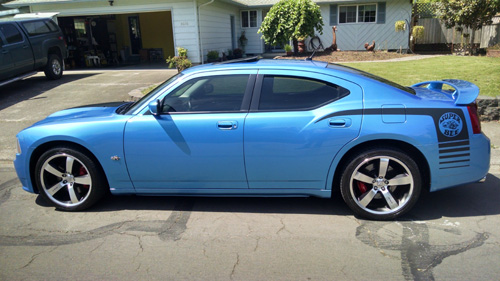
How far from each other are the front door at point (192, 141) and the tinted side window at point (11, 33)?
8703mm

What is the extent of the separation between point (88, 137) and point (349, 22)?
18.6 metres

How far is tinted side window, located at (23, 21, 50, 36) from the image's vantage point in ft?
37.0

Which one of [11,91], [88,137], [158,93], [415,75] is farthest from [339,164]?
[11,91]

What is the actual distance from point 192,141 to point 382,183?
6.45ft

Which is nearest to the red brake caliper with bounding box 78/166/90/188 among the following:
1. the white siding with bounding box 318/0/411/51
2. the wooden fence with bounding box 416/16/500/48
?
the white siding with bounding box 318/0/411/51

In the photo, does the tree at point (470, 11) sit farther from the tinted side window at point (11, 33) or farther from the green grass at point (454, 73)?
the tinted side window at point (11, 33)

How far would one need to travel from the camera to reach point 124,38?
835 inches

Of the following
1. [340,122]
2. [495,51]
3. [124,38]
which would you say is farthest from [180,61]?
[495,51]

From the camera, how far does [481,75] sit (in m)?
9.70

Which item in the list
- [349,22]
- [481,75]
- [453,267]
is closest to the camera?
[453,267]

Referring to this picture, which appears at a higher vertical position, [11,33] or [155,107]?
[11,33]

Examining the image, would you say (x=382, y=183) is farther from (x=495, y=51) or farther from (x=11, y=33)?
(x=495, y=51)

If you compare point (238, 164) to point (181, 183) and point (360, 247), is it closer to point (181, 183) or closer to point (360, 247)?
point (181, 183)

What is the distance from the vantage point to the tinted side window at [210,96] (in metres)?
4.04
